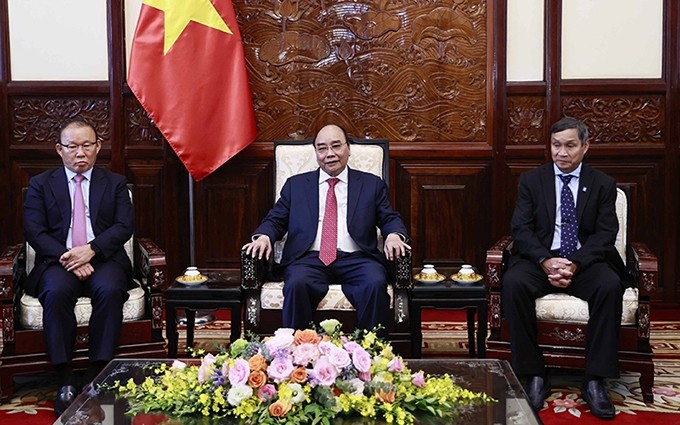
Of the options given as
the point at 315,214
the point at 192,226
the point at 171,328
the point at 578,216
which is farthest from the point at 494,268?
the point at 192,226

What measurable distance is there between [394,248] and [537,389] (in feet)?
2.82

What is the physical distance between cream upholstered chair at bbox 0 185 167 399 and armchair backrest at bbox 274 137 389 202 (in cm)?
79

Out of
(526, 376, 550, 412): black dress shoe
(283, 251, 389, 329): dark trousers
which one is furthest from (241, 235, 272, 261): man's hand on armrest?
(526, 376, 550, 412): black dress shoe

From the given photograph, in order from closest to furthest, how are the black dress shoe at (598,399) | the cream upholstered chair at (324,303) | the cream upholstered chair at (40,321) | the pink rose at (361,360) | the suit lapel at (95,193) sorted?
1. the pink rose at (361,360)
2. the black dress shoe at (598,399)
3. the cream upholstered chair at (40,321)
4. the cream upholstered chair at (324,303)
5. the suit lapel at (95,193)

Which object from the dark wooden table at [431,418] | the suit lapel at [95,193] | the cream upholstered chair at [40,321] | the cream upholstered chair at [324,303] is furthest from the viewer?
the suit lapel at [95,193]

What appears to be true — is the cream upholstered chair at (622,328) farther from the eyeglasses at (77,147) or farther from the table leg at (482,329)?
the eyeglasses at (77,147)

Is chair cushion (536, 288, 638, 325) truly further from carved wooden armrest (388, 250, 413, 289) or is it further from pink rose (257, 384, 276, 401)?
pink rose (257, 384, 276, 401)

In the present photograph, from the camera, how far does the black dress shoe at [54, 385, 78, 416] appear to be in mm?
3705

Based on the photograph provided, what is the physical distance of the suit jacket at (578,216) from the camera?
4.07 meters

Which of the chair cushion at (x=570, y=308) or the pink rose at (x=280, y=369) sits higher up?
the pink rose at (x=280, y=369)

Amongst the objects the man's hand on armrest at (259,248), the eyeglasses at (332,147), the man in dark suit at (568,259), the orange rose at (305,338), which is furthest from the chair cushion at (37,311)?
the orange rose at (305,338)

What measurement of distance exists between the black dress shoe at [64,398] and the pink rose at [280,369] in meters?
1.66

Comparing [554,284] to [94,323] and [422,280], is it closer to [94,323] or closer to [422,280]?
[422,280]

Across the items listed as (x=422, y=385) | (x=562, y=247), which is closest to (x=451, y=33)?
(x=562, y=247)
